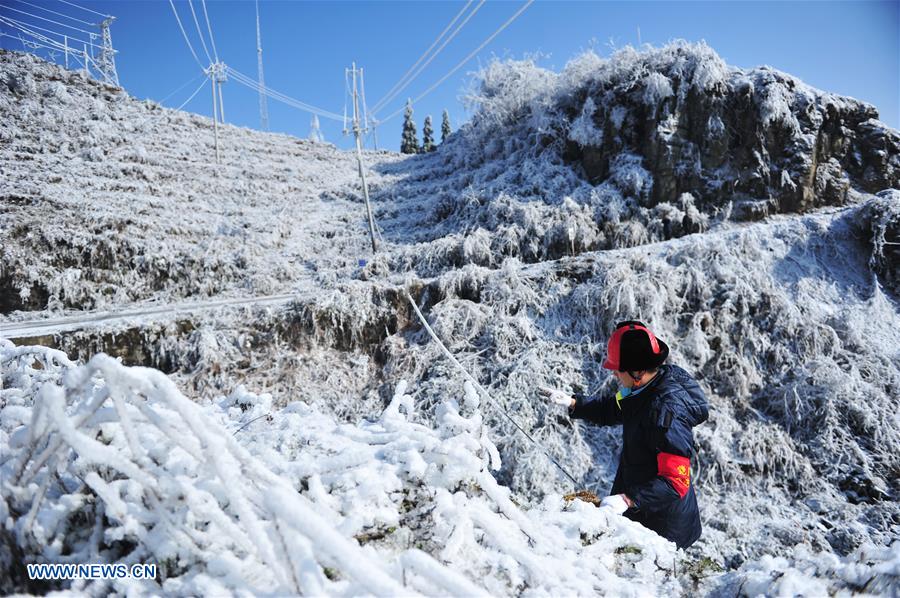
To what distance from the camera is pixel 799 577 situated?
1.25m

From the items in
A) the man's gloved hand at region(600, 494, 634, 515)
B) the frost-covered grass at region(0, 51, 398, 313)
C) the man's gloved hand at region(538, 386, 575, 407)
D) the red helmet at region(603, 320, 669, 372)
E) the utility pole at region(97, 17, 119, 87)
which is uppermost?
the utility pole at region(97, 17, 119, 87)

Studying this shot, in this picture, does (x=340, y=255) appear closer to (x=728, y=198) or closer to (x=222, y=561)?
(x=728, y=198)

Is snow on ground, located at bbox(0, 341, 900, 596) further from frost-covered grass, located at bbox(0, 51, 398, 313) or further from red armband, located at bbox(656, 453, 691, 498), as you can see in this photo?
frost-covered grass, located at bbox(0, 51, 398, 313)

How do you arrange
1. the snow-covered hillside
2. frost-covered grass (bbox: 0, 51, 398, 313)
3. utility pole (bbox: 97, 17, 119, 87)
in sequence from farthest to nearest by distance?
utility pole (bbox: 97, 17, 119, 87) < frost-covered grass (bbox: 0, 51, 398, 313) < the snow-covered hillside

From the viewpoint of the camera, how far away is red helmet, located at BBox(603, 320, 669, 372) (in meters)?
2.54

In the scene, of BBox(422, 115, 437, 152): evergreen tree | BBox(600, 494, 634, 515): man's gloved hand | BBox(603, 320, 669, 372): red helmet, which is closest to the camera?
BBox(600, 494, 634, 515): man's gloved hand

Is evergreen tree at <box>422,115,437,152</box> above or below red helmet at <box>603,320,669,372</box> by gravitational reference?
above

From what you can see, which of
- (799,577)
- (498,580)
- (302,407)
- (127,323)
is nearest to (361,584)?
(498,580)

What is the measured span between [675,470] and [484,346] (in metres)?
4.57

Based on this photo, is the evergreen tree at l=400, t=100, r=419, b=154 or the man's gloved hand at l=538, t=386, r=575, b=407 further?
the evergreen tree at l=400, t=100, r=419, b=154

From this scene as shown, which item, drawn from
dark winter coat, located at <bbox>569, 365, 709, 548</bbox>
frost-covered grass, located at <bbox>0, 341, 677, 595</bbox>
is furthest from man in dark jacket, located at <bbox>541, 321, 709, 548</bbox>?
frost-covered grass, located at <bbox>0, 341, 677, 595</bbox>

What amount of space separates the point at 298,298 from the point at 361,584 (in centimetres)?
729

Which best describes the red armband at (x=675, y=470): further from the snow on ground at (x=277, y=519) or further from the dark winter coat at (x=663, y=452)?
the snow on ground at (x=277, y=519)

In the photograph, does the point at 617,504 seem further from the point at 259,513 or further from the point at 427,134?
the point at 427,134
